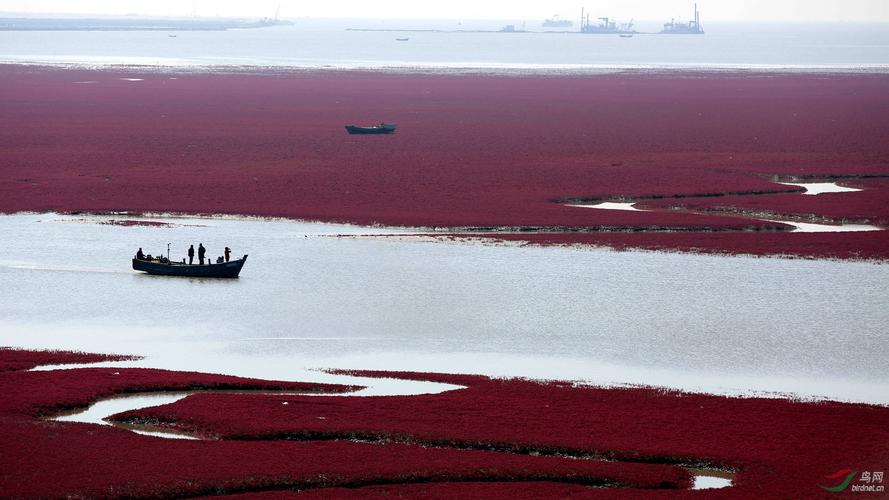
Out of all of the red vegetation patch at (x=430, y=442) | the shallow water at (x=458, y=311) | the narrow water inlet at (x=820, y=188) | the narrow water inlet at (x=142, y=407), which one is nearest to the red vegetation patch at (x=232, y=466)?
the red vegetation patch at (x=430, y=442)

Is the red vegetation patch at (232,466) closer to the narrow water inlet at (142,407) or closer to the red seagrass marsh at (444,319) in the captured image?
the red seagrass marsh at (444,319)

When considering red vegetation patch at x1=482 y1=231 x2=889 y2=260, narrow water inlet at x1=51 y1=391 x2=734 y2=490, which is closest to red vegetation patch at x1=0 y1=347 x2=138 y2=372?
narrow water inlet at x1=51 y1=391 x2=734 y2=490

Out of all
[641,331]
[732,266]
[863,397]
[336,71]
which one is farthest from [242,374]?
[336,71]

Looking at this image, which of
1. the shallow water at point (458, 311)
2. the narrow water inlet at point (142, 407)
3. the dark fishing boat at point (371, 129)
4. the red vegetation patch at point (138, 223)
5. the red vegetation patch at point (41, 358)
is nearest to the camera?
the narrow water inlet at point (142, 407)

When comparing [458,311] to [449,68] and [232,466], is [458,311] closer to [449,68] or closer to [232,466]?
[232,466]

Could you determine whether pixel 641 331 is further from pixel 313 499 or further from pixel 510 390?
pixel 313 499

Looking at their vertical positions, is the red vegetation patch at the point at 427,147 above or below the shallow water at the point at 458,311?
above
